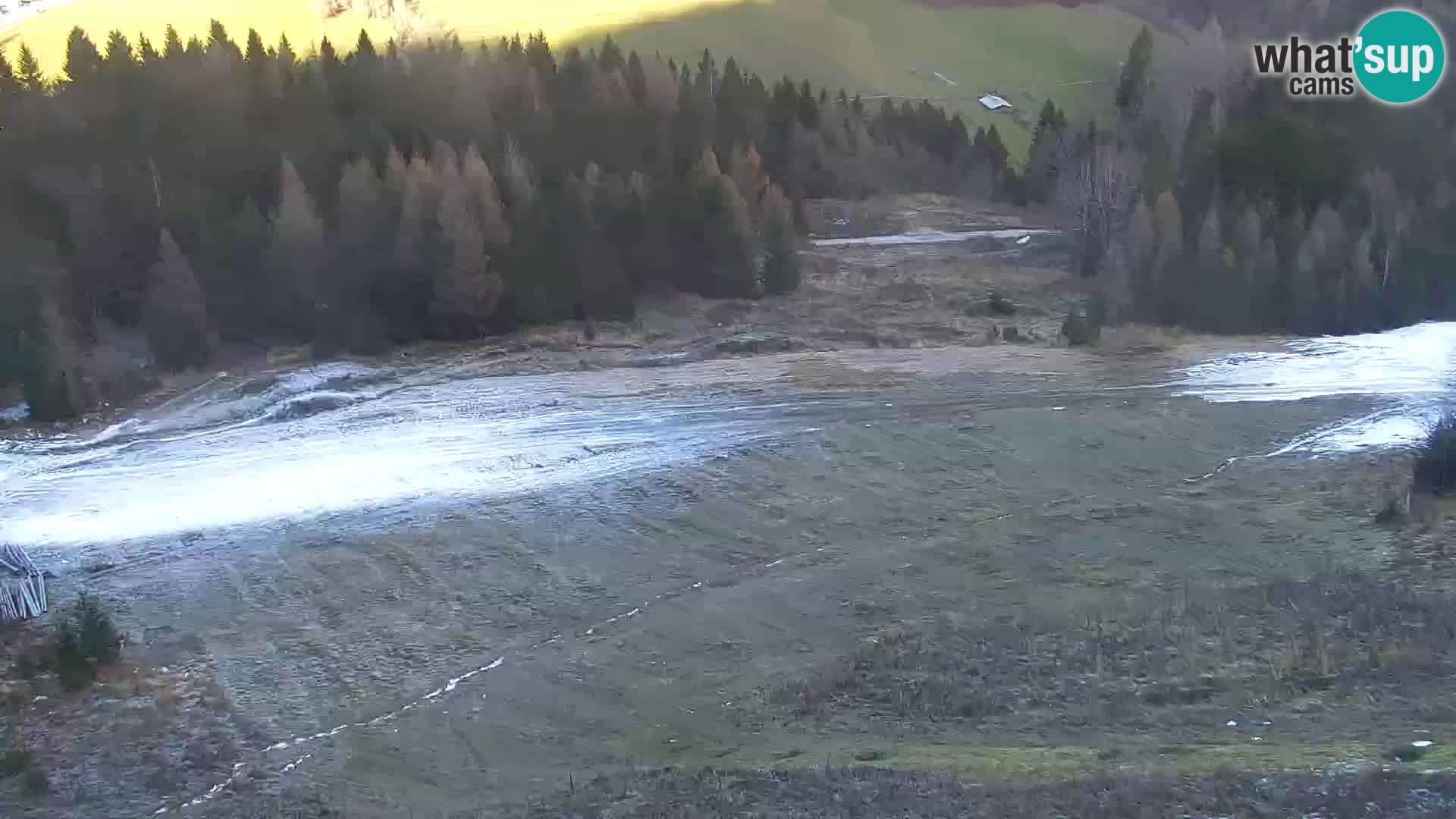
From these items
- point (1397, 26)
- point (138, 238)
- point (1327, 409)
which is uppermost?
point (1397, 26)

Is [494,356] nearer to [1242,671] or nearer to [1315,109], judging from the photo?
[1242,671]

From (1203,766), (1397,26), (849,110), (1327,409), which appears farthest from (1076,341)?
(849,110)

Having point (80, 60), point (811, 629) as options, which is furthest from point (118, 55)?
point (811, 629)

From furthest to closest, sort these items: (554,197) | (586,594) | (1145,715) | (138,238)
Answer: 1. (554,197)
2. (138,238)
3. (586,594)
4. (1145,715)

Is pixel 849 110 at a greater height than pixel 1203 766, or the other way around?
pixel 849 110

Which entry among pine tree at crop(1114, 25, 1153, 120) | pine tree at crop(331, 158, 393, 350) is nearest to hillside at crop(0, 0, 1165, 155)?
pine tree at crop(1114, 25, 1153, 120)

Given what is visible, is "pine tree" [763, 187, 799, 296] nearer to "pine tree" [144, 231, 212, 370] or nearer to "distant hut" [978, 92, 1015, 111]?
"pine tree" [144, 231, 212, 370]

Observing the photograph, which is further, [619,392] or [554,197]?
[554,197]

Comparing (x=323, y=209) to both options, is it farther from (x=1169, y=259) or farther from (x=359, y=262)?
(x=1169, y=259)
